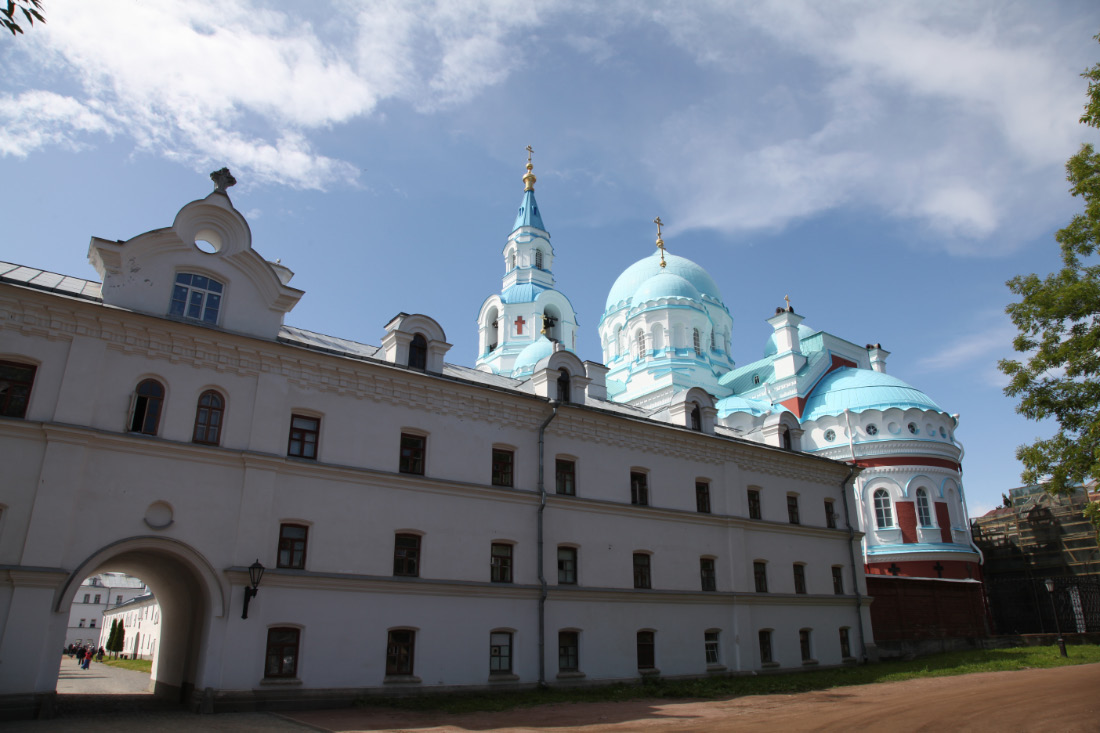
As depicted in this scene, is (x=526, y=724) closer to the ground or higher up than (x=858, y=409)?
closer to the ground

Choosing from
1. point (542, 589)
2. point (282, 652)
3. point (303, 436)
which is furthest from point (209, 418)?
point (542, 589)

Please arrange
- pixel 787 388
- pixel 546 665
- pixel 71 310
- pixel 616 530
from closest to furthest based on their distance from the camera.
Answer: pixel 71 310 → pixel 546 665 → pixel 616 530 → pixel 787 388

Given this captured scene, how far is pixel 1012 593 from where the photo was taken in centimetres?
4169

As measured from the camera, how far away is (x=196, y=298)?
17.0 meters

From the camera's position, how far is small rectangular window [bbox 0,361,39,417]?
14.4 metres

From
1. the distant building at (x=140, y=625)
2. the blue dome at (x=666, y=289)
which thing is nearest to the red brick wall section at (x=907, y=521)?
the blue dome at (x=666, y=289)

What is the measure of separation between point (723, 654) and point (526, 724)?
37.3ft

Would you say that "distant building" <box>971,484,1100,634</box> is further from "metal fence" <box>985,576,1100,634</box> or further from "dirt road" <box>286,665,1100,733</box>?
"dirt road" <box>286,665,1100,733</box>

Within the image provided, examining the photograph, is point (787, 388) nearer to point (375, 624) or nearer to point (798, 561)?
point (798, 561)

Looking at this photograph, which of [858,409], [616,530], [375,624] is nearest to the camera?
[375,624]

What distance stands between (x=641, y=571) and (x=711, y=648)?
12.2 ft

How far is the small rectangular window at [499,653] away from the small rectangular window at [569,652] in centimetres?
162

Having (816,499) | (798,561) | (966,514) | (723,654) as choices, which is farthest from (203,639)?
(966,514)

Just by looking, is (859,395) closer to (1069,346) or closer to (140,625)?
(1069,346)
